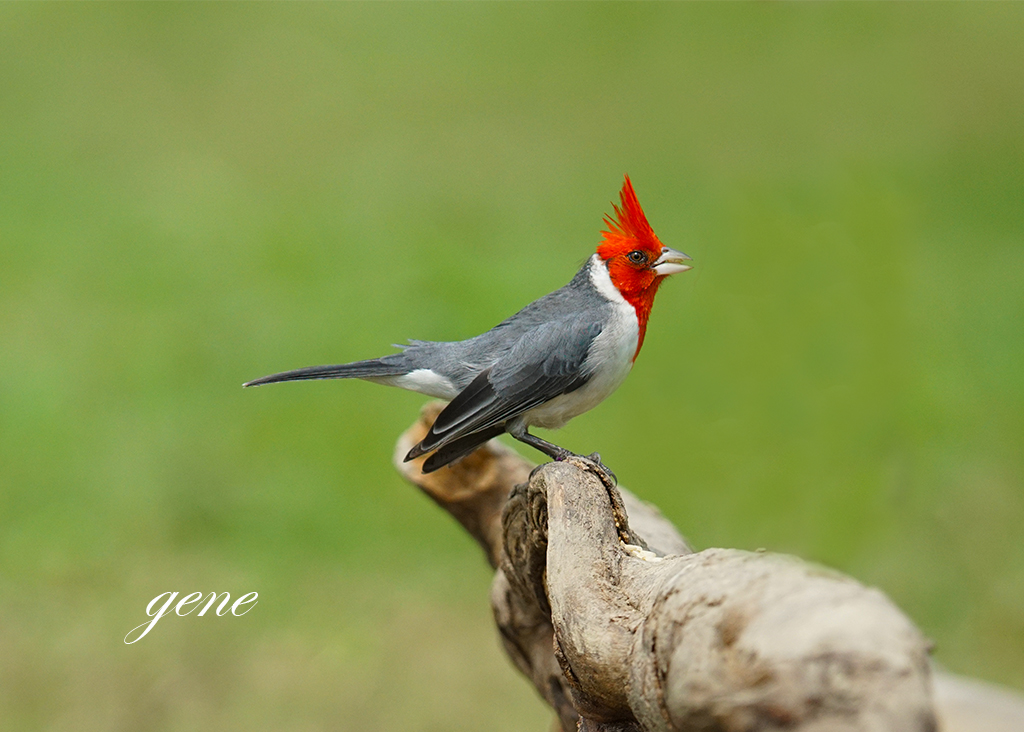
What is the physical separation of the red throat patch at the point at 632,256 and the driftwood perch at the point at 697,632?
97 centimetres

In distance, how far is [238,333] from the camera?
26.5ft

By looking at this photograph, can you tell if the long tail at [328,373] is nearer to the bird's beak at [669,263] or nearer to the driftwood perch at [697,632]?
the driftwood perch at [697,632]

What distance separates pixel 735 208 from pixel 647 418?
6.05ft

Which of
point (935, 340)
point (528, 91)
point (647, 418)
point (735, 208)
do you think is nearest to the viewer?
point (647, 418)

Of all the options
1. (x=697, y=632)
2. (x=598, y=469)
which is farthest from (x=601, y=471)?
(x=697, y=632)

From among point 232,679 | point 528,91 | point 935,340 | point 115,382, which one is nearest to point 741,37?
point 528,91

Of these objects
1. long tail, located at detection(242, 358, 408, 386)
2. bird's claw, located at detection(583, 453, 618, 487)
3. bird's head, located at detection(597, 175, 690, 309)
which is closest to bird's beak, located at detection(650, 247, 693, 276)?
bird's head, located at detection(597, 175, 690, 309)

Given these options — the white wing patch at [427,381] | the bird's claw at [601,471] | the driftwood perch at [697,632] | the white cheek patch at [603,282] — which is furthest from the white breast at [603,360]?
the driftwood perch at [697,632]

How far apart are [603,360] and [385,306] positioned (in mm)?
4944

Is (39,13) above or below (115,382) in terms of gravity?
above

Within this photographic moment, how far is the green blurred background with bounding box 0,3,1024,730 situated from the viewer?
5.69 m

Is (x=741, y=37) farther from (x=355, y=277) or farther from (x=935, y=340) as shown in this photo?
(x=355, y=277)

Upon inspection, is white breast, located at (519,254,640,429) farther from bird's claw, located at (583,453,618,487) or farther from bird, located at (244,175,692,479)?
bird's claw, located at (583,453,618,487)

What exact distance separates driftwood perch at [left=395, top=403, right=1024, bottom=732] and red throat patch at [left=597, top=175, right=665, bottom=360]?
0.97 metres
